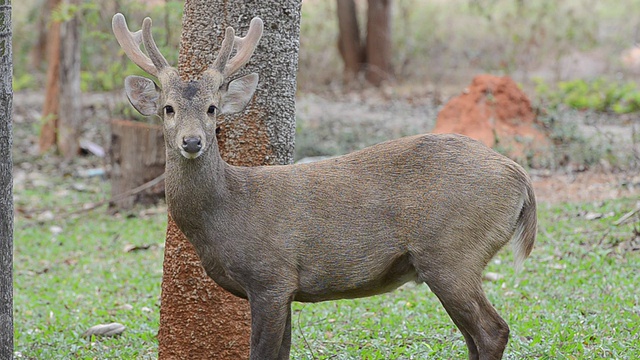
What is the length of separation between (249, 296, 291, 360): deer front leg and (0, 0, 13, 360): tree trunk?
1.27m

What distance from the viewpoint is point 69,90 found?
1280cm

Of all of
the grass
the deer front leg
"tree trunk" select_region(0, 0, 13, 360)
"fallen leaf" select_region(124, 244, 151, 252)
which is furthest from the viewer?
"fallen leaf" select_region(124, 244, 151, 252)

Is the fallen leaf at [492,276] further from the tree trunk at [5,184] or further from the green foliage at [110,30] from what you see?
the green foliage at [110,30]

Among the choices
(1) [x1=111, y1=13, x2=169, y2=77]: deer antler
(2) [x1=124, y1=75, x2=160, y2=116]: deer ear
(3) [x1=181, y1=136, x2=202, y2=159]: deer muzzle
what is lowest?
(3) [x1=181, y1=136, x2=202, y2=159]: deer muzzle

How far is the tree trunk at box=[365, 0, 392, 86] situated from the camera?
18.4 meters

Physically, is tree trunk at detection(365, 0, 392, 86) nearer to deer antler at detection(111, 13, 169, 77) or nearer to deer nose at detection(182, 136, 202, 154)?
deer antler at detection(111, 13, 169, 77)

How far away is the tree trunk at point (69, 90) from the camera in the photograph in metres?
12.6

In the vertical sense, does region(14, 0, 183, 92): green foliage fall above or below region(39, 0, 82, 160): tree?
above

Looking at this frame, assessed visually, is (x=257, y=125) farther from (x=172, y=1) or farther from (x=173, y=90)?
(x=172, y=1)

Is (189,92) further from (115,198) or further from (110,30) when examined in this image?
(110,30)

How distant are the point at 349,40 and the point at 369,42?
442 mm

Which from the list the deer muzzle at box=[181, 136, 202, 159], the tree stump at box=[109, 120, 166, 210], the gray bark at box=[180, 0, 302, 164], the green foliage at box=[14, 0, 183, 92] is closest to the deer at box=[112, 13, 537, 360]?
the deer muzzle at box=[181, 136, 202, 159]

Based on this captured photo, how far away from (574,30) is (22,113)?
11.2 meters

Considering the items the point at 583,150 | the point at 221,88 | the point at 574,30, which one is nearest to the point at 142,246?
the point at 221,88
